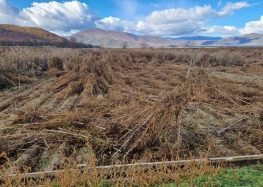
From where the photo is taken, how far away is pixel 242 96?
1113 centimetres

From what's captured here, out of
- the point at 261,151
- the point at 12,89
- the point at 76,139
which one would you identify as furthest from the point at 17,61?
the point at 261,151

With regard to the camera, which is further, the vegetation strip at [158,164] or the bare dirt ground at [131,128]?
the bare dirt ground at [131,128]

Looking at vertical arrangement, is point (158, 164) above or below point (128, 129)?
below

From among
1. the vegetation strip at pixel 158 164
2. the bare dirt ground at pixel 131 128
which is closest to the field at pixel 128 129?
the bare dirt ground at pixel 131 128

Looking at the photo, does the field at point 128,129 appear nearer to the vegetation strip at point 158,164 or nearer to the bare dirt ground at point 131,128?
the bare dirt ground at point 131,128

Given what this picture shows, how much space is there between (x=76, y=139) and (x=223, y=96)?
19.9ft

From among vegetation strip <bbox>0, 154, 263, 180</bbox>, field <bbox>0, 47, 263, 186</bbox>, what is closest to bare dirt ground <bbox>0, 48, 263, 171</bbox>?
field <bbox>0, 47, 263, 186</bbox>

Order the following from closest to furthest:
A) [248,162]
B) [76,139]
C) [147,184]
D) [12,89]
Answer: [147,184] → [248,162] → [76,139] → [12,89]

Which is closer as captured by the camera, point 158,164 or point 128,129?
point 158,164

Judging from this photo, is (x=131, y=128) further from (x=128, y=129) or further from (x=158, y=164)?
(x=158, y=164)

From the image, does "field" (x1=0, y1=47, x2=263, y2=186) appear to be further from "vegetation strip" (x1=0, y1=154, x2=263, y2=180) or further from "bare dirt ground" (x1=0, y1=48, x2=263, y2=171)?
"vegetation strip" (x1=0, y1=154, x2=263, y2=180)

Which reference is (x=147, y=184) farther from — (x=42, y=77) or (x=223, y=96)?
(x=42, y=77)

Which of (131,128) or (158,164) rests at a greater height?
(131,128)

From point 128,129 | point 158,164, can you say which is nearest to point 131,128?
point 128,129
